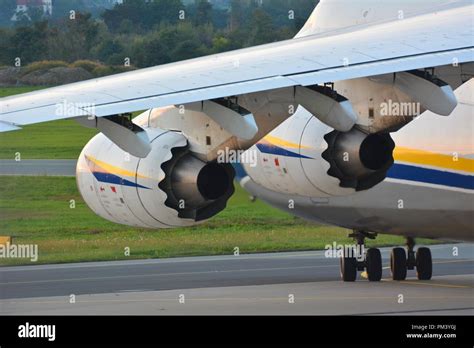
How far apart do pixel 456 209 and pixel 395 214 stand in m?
1.61

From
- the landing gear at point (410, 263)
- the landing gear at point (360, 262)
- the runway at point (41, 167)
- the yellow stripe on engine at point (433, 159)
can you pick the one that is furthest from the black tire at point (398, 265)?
the runway at point (41, 167)

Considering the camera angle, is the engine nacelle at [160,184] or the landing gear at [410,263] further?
the landing gear at [410,263]

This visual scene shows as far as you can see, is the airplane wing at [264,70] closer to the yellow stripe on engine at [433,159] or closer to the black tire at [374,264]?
the yellow stripe on engine at [433,159]

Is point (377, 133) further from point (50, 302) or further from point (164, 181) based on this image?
point (50, 302)

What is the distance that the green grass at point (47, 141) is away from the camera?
108 feet

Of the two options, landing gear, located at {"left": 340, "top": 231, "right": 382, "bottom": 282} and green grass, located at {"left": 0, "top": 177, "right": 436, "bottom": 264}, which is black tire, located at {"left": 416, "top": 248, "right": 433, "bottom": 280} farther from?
green grass, located at {"left": 0, "top": 177, "right": 436, "bottom": 264}

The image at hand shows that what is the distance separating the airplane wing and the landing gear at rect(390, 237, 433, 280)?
8.27 metres

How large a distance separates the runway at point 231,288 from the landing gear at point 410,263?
200mm

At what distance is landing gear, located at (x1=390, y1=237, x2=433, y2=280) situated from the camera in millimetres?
24469

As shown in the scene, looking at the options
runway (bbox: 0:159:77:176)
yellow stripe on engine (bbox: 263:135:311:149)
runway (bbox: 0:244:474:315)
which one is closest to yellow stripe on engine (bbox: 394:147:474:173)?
runway (bbox: 0:244:474:315)

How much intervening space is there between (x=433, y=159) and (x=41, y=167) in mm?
16914

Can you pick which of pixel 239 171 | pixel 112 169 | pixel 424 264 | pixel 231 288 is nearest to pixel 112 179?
pixel 112 169

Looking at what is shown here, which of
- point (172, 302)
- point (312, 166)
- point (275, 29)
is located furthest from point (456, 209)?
point (275, 29)

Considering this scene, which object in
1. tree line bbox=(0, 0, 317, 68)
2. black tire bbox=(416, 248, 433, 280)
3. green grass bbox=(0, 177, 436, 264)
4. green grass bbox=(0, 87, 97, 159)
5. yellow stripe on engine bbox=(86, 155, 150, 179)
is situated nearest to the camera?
yellow stripe on engine bbox=(86, 155, 150, 179)
